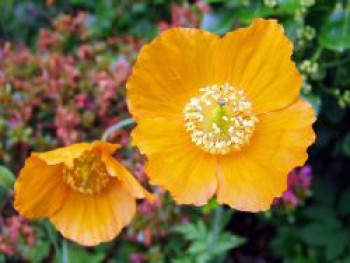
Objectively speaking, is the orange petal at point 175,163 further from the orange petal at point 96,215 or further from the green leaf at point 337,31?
the green leaf at point 337,31

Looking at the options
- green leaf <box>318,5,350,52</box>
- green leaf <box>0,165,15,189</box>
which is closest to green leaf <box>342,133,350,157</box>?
green leaf <box>318,5,350,52</box>

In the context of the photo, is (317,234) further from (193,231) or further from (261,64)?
(261,64)

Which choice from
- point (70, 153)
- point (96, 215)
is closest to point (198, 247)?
point (96, 215)

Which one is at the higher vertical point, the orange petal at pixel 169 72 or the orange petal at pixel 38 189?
the orange petal at pixel 169 72

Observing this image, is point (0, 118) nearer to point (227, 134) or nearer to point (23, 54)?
point (23, 54)

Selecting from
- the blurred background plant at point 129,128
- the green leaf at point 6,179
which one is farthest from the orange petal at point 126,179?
the blurred background plant at point 129,128

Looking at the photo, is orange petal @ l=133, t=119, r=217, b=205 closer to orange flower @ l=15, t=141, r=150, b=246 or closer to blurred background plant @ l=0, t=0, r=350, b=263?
orange flower @ l=15, t=141, r=150, b=246
